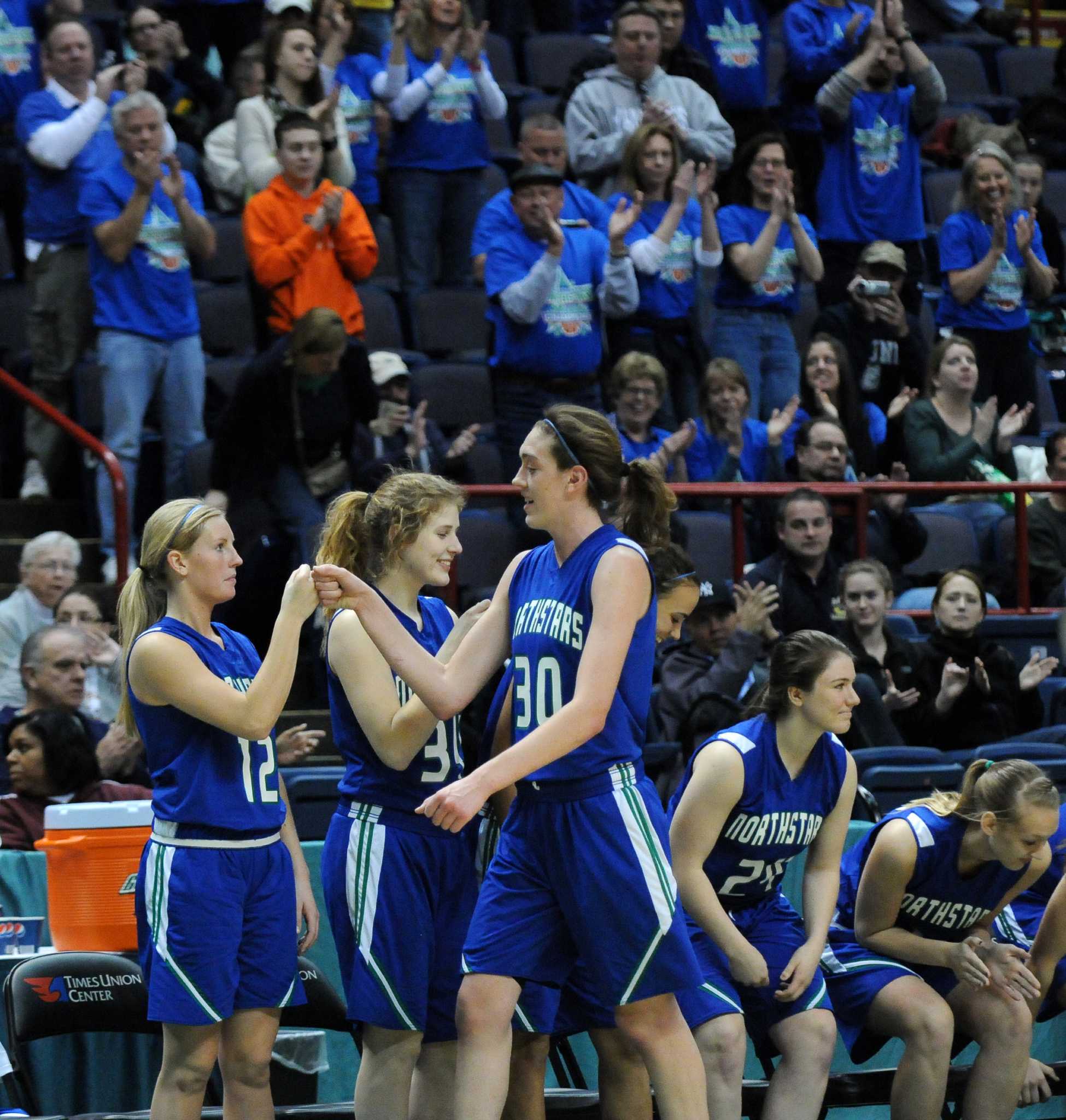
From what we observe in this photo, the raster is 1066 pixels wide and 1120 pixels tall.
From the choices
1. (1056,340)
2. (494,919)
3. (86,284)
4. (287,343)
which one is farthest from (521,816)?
(1056,340)

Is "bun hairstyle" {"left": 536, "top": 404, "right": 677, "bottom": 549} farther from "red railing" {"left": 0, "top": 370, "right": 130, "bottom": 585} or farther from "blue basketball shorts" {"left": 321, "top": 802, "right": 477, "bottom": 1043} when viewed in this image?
"red railing" {"left": 0, "top": 370, "right": 130, "bottom": 585}

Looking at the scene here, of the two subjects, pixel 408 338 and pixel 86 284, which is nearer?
pixel 86 284

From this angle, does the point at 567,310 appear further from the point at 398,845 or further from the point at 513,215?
the point at 398,845

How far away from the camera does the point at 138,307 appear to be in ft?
25.4

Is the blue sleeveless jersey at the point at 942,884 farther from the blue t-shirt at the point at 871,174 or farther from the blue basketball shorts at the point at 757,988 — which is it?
the blue t-shirt at the point at 871,174

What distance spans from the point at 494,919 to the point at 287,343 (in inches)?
145

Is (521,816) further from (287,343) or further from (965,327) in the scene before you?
(965,327)

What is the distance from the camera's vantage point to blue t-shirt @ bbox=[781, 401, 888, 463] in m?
8.63

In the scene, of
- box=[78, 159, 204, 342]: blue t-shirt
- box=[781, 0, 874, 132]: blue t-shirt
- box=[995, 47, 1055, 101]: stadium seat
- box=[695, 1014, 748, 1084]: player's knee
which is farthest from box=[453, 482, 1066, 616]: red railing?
box=[995, 47, 1055, 101]: stadium seat

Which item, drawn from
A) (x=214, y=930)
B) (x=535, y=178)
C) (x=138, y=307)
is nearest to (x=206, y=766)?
(x=214, y=930)

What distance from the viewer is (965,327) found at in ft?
32.3

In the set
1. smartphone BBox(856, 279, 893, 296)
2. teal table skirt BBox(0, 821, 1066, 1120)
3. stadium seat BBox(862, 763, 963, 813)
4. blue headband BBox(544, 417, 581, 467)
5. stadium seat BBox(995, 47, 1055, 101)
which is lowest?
teal table skirt BBox(0, 821, 1066, 1120)

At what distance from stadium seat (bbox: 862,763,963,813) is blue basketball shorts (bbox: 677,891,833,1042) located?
1369mm

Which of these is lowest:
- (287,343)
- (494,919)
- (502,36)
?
(494,919)
